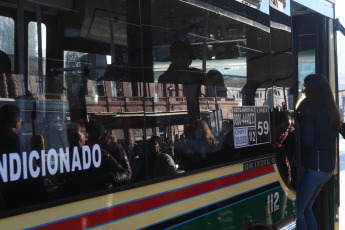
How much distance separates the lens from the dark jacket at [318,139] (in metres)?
4.13

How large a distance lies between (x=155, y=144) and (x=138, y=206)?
14.0 inches

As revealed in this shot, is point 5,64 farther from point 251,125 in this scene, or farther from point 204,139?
point 251,125

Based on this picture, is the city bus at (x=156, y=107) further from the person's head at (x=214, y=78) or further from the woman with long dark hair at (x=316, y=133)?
the woman with long dark hair at (x=316, y=133)

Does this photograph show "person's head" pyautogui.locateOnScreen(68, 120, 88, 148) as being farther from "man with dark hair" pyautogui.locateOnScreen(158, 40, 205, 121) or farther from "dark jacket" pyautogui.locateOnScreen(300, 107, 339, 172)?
"dark jacket" pyautogui.locateOnScreen(300, 107, 339, 172)

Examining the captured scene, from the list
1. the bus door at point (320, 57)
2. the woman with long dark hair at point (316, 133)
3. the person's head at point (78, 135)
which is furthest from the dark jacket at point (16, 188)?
the bus door at point (320, 57)

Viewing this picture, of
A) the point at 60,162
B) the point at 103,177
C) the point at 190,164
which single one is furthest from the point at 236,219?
the point at 60,162

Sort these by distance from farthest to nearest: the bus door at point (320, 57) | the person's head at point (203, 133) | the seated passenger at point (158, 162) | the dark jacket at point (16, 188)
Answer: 1. the bus door at point (320, 57)
2. the person's head at point (203, 133)
3. the seated passenger at point (158, 162)
4. the dark jacket at point (16, 188)

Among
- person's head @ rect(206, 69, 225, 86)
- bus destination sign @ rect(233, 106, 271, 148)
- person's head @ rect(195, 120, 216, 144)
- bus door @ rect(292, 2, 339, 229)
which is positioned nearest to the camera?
person's head @ rect(195, 120, 216, 144)

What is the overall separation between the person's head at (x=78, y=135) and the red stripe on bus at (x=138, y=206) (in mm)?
309

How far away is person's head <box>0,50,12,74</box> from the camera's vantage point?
1.69m

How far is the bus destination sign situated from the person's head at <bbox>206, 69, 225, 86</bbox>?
239mm

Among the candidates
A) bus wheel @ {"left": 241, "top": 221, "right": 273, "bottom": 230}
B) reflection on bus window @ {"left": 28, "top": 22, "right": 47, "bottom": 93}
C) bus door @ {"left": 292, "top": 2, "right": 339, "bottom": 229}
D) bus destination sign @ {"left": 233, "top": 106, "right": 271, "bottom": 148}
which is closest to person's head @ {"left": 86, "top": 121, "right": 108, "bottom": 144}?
reflection on bus window @ {"left": 28, "top": 22, "right": 47, "bottom": 93}

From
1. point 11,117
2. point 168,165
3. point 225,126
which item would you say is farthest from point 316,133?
point 11,117

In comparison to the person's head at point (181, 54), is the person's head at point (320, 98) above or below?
below
